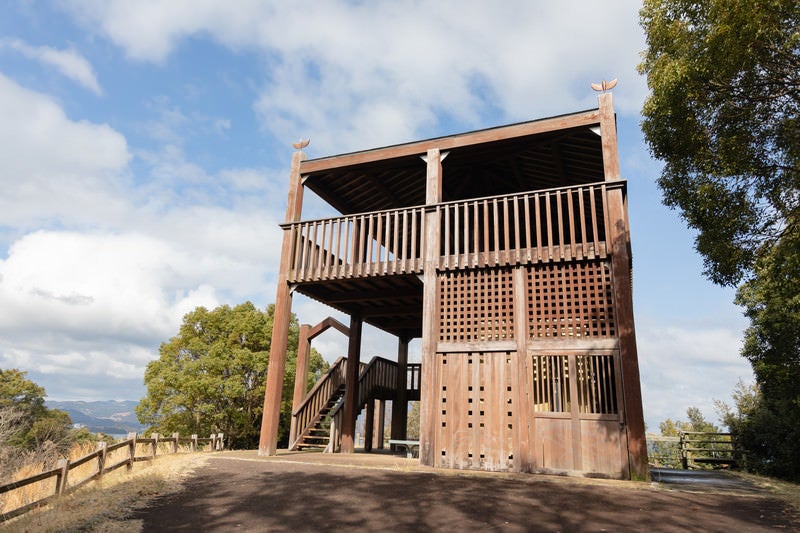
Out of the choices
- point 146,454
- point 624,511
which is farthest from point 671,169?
point 146,454

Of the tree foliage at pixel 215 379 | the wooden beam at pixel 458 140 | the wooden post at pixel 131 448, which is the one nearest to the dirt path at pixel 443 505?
the wooden post at pixel 131 448

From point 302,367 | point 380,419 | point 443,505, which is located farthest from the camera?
point 380,419

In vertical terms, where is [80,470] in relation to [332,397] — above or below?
below

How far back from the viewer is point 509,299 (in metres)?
10.6

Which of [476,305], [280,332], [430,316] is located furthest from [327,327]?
[476,305]

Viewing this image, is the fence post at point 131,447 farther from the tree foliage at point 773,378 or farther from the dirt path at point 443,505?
the tree foliage at point 773,378

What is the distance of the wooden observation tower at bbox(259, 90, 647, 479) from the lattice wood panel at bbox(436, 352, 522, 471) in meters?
0.02

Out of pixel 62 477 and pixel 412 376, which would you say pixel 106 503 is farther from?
pixel 412 376

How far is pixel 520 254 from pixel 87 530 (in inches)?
329

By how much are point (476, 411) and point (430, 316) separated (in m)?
2.17

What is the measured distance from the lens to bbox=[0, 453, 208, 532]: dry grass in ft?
17.7

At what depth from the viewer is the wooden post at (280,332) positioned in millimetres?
11984

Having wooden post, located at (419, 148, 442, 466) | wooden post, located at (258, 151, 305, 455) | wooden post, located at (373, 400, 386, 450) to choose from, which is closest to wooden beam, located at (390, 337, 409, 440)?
wooden post, located at (373, 400, 386, 450)

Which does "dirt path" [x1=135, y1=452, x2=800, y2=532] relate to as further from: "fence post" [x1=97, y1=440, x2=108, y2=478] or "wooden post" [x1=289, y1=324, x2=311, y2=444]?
"wooden post" [x1=289, y1=324, x2=311, y2=444]
